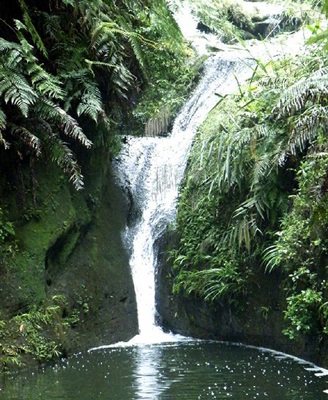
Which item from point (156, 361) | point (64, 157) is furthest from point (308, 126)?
point (156, 361)

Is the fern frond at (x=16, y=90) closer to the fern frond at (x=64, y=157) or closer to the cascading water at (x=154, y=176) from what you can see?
the fern frond at (x=64, y=157)

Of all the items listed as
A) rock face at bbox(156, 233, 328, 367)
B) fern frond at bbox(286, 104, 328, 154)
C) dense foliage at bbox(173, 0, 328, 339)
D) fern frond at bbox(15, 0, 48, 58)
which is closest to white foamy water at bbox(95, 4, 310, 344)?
rock face at bbox(156, 233, 328, 367)

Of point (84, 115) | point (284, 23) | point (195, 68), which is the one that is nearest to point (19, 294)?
point (84, 115)

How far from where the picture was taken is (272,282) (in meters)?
7.81

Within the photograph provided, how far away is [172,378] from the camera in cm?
615

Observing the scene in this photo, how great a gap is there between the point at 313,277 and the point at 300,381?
116 cm

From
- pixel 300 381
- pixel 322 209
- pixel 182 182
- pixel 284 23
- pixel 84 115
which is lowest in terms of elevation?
pixel 300 381

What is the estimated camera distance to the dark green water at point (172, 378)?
553cm

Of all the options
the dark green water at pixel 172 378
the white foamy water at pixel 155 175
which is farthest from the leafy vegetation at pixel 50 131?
the white foamy water at pixel 155 175

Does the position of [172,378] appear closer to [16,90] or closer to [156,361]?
[156,361]

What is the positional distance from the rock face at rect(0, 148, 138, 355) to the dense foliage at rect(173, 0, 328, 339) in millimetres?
1043

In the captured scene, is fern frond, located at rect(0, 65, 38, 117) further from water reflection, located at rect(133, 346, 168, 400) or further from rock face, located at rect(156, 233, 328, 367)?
rock face, located at rect(156, 233, 328, 367)

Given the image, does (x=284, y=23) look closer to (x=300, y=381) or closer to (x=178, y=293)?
(x=178, y=293)

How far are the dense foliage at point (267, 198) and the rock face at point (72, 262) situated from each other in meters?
1.04
